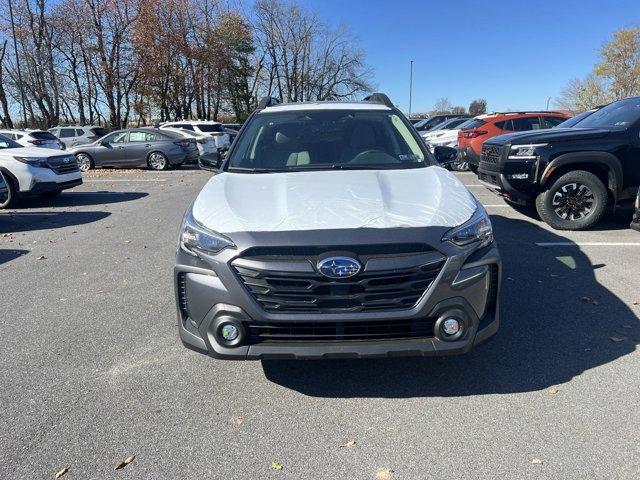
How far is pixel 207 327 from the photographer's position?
2.77 m

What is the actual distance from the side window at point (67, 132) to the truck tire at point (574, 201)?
76.1 ft

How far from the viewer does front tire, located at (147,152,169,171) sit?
17672 millimetres

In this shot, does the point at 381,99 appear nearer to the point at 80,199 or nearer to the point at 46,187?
the point at 46,187

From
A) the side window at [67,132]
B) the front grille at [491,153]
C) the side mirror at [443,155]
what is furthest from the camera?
the side window at [67,132]

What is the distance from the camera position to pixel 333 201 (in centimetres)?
300

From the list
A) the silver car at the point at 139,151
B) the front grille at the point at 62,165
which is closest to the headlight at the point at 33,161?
the front grille at the point at 62,165

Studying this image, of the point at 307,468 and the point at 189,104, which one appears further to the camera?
the point at 189,104

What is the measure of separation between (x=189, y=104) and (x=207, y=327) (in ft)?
137

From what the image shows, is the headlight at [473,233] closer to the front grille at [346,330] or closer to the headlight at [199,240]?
the front grille at [346,330]

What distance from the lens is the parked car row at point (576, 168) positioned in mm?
6816

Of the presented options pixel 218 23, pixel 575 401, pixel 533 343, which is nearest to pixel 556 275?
pixel 533 343

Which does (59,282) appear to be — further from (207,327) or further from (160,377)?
(207,327)

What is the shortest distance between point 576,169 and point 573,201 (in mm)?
456

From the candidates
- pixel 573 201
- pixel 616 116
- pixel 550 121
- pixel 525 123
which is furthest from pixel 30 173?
pixel 550 121
